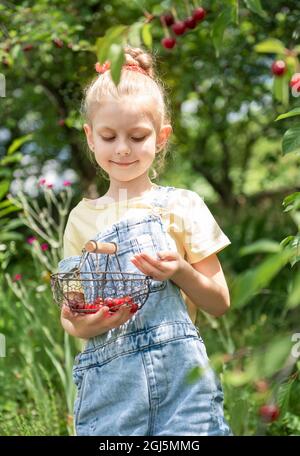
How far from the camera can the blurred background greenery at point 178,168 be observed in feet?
5.30

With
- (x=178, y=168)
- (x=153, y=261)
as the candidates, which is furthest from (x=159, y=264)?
(x=178, y=168)

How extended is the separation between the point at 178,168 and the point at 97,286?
7.24m

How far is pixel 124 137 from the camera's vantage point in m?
2.08

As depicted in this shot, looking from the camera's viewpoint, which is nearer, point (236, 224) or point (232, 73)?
point (232, 73)

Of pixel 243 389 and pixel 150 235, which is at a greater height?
pixel 150 235

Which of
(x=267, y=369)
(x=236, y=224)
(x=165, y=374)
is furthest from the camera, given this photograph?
(x=236, y=224)

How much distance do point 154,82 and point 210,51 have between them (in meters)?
3.37

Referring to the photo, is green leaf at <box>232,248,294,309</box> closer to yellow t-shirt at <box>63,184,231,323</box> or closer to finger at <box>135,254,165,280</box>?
finger at <box>135,254,165,280</box>

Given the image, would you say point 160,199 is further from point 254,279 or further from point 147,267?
point 254,279

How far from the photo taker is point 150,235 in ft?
6.81

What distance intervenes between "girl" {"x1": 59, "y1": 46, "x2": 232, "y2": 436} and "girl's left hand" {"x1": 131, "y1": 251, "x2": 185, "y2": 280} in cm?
4

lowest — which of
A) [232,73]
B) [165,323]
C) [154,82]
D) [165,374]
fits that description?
[165,374]

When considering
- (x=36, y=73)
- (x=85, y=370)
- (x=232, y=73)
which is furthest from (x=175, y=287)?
(x=36, y=73)
